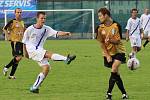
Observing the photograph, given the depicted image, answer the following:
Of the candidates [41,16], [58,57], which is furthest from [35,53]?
[41,16]

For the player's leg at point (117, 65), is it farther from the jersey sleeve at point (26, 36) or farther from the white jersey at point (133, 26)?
the white jersey at point (133, 26)

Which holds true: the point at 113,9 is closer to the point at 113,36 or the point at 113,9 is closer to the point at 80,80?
the point at 80,80

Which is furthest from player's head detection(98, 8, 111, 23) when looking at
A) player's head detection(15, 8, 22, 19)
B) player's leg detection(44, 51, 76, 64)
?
player's head detection(15, 8, 22, 19)

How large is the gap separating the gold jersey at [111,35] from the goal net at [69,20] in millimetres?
33835

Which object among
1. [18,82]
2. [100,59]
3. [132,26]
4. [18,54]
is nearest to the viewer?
[18,82]

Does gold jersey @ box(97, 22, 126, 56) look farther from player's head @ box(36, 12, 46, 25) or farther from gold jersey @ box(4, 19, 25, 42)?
gold jersey @ box(4, 19, 25, 42)

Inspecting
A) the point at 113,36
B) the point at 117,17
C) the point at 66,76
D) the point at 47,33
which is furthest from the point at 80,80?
the point at 117,17

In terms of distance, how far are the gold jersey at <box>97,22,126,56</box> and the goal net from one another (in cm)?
3384

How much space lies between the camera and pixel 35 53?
44.4ft

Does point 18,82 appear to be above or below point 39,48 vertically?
below

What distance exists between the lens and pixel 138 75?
1769 centimetres

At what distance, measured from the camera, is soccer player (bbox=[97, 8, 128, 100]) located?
12.2 meters

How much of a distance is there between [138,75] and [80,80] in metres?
2.24

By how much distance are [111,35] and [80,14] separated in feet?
122
